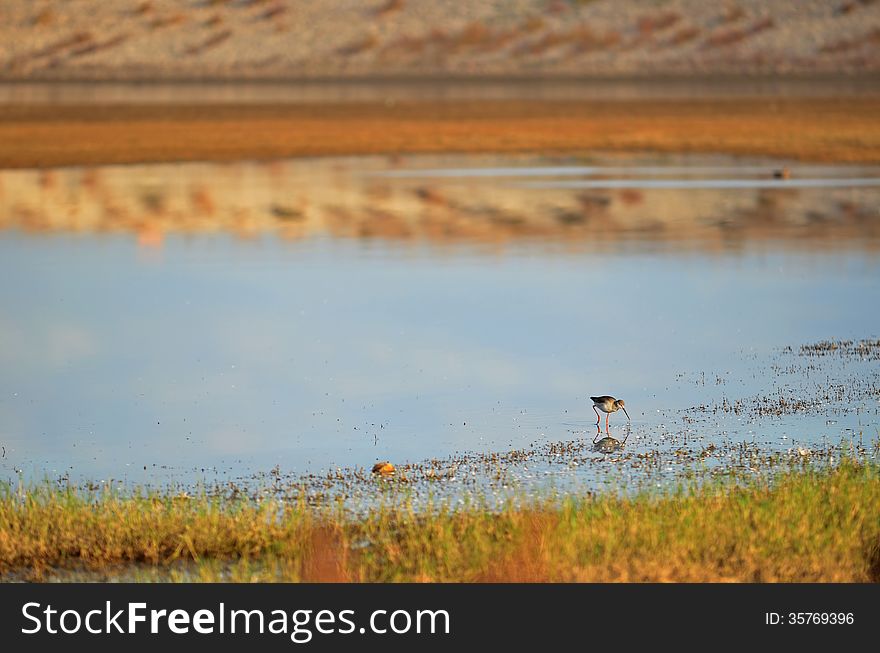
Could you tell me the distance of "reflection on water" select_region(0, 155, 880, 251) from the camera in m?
24.8

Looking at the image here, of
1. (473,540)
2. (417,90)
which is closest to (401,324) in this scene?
(473,540)

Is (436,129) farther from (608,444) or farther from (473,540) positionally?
(473,540)

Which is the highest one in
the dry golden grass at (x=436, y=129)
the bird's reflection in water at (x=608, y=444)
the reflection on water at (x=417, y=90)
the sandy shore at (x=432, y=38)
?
the sandy shore at (x=432, y=38)

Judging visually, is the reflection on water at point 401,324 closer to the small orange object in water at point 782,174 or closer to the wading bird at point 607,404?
the wading bird at point 607,404

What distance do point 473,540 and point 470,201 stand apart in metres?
20.3

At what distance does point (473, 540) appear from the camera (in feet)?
30.2

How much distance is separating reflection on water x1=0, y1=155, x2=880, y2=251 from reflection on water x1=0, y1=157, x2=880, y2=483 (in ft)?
0.40

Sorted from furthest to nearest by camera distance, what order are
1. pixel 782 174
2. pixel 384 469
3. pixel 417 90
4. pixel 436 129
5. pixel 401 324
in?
pixel 417 90
pixel 436 129
pixel 782 174
pixel 401 324
pixel 384 469

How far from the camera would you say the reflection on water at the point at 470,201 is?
978 inches

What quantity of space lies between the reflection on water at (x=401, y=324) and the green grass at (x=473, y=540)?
152cm

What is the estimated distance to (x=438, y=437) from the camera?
12.2 m

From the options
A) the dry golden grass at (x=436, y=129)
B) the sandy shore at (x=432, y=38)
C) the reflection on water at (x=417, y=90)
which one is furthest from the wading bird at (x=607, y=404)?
the sandy shore at (x=432, y=38)

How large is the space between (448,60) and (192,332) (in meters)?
64.7

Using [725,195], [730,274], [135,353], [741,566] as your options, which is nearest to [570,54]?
[725,195]
